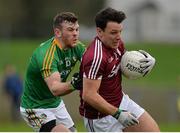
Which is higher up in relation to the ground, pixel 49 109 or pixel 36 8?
pixel 49 109

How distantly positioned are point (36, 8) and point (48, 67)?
56.0 m

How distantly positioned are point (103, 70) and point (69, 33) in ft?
3.25

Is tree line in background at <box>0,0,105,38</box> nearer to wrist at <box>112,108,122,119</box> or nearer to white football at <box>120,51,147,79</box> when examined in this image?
white football at <box>120,51,147,79</box>

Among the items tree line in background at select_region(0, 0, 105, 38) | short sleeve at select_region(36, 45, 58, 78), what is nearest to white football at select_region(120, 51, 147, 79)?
short sleeve at select_region(36, 45, 58, 78)

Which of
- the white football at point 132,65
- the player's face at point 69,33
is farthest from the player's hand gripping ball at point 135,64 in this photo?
the player's face at point 69,33

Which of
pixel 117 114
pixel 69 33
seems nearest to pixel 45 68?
pixel 69 33

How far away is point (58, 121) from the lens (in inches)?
490

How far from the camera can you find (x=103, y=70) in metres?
11.2

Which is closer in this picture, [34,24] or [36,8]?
[34,24]

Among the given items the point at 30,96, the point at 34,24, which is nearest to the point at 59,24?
the point at 30,96

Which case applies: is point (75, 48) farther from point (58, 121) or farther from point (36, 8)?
point (36, 8)

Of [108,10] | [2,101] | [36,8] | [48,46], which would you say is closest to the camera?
[108,10]

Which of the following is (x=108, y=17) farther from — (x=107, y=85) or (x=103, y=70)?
(x=107, y=85)

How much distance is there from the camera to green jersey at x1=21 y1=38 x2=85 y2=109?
38.8 ft
